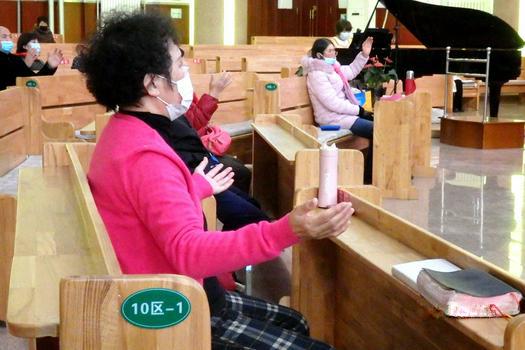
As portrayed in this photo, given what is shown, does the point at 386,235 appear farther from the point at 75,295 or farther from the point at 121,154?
the point at 75,295

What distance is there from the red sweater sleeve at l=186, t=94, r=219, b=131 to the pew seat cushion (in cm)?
130

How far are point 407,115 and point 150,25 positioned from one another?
13.9 feet

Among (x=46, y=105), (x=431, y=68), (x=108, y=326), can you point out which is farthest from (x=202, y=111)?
(x=431, y=68)

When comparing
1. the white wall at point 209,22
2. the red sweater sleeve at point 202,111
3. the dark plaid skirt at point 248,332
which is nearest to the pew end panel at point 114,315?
the dark plaid skirt at point 248,332

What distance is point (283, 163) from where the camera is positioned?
212 inches

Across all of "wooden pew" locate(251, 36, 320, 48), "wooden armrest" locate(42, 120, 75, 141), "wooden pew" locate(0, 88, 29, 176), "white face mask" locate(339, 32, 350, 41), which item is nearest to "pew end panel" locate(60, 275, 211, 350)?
"wooden pew" locate(0, 88, 29, 176)

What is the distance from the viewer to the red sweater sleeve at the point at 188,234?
184 centimetres

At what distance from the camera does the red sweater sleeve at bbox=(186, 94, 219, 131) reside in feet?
15.9

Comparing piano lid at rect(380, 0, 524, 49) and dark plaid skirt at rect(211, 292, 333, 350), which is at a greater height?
piano lid at rect(380, 0, 524, 49)

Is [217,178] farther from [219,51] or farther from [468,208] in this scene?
[219,51]

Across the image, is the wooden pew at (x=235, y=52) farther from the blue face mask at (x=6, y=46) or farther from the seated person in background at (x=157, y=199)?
the seated person in background at (x=157, y=199)

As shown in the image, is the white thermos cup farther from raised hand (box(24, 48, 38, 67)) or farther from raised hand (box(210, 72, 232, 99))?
raised hand (box(24, 48, 38, 67))

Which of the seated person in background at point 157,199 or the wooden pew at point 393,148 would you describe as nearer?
the seated person in background at point 157,199

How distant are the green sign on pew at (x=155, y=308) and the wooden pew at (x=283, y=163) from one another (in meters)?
1.43
